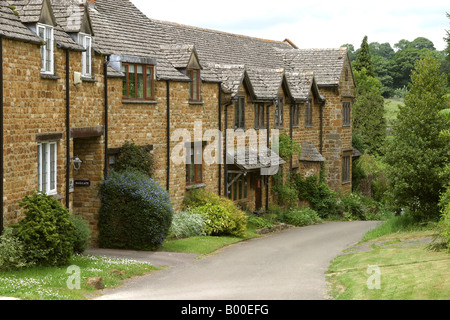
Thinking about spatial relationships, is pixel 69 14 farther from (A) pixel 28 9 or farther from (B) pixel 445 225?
(B) pixel 445 225

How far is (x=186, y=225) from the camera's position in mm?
26422

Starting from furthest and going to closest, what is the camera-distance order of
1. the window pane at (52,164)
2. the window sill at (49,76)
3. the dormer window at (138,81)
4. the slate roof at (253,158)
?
the slate roof at (253,158), the dormer window at (138,81), the window pane at (52,164), the window sill at (49,76)

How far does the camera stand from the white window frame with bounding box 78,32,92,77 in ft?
72.2

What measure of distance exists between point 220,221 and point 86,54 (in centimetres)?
929

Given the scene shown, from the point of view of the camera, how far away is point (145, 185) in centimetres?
2306

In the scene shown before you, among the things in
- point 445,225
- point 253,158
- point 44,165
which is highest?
point 44,165

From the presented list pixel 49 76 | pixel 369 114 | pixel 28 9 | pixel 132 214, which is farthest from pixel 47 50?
pixel 369 114

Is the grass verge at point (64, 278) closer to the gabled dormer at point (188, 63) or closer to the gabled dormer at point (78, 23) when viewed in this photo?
the gabled dormer at point (78, 23)

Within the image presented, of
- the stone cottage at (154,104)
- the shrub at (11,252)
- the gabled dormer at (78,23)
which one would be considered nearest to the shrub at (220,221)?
the stone cottage at (154,104)

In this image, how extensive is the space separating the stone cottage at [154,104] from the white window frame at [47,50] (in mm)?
32

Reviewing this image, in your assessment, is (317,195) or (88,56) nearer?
(88,56)

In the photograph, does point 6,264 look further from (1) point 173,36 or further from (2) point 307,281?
(1) point 173,36

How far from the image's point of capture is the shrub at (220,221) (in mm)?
27438

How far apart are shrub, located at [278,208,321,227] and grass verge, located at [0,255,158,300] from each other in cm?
1720
